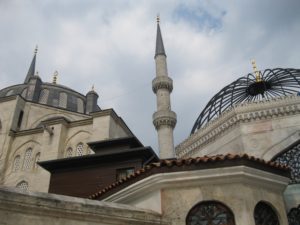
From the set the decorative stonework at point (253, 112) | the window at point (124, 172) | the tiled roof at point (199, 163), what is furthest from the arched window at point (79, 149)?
the tiled roof at point (199, 163)

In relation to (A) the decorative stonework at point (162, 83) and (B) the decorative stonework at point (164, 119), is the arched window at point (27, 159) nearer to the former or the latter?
(B) the decorative stonework at point (164, 119)

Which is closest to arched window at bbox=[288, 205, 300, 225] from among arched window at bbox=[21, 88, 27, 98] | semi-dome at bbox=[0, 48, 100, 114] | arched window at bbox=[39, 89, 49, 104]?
→ semi-dome at bbox=[0, 48, 100, 114]

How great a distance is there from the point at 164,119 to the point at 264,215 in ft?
44.0

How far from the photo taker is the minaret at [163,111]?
17906 millimetres

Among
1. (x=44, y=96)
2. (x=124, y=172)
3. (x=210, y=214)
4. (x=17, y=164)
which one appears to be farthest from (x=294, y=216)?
(x=44, y=96)

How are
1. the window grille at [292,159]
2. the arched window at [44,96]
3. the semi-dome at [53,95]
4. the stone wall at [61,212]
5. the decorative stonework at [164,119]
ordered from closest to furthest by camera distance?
1. the stone wall at [61,212]
2. the window grille at [292,159]
3. the decorative stonework at [164,119]
4. the semi-dome at [53,95]
5. the arched window at [44,96]

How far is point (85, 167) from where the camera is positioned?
39.6 ft

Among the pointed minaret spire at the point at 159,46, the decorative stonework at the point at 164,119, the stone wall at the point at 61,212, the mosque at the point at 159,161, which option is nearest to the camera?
the stone wall at the point at 61,212

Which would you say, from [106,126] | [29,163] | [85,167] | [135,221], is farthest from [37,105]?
[135,221]

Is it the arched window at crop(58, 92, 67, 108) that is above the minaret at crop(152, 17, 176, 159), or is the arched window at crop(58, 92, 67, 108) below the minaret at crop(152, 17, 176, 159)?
A: above

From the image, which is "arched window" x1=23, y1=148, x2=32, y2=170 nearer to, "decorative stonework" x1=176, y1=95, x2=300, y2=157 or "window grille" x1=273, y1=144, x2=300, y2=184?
"decorative stonework" x1=176, y1=95, x2=300, y2=157

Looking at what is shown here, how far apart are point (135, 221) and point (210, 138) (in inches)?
326

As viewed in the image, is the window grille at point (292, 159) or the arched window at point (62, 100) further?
the arched window at point (62, 100)

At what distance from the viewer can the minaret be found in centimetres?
1791
